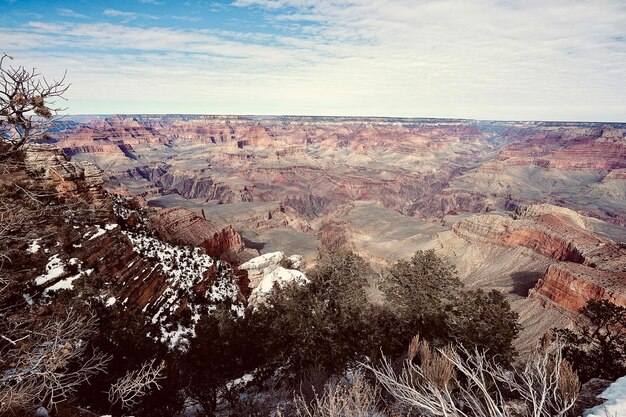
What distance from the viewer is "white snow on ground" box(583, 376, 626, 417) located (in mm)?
7636

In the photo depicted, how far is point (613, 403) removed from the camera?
821 centimetres

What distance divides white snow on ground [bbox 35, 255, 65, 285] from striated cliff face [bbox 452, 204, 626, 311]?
54.8m

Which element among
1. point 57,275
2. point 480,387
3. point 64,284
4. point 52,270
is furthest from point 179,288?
point 480,387

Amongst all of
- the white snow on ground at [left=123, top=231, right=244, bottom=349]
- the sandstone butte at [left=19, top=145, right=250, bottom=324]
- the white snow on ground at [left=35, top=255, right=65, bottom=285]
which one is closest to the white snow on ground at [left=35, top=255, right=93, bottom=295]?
the white snow on ground at [left=35, top=255, right=65, bottom=285]

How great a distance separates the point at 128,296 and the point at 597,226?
5345 inches

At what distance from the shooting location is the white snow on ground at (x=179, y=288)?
966 inches

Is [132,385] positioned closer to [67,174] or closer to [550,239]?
[67,174]

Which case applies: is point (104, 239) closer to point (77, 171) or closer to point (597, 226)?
point (77, 171)

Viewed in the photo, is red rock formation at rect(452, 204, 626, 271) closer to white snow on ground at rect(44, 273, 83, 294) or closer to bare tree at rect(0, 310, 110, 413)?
bare tree at rect(0, 310, 110, 413)

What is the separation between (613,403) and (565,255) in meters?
63.7

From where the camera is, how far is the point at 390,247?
3406 inches

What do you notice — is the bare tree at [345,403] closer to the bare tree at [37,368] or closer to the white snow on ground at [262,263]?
the bare tree at [37,368]

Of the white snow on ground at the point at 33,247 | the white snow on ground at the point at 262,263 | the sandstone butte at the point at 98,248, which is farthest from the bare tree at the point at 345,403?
the white snow on ground at the point at 262,263

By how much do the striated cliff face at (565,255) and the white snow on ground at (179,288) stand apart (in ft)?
141
